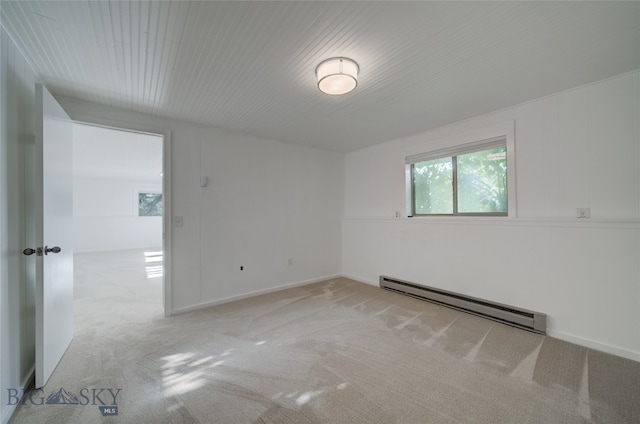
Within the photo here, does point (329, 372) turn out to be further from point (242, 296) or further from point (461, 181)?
point (461, 181)

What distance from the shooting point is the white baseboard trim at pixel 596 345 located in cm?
200

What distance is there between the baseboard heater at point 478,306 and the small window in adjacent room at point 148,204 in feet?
30.2

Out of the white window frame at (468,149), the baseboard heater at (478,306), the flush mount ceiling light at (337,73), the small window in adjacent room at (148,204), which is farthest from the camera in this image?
the small window in adjacent room at (148,204)

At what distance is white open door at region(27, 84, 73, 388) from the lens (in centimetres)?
171

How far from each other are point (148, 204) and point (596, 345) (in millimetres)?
11371

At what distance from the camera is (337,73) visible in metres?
1.84

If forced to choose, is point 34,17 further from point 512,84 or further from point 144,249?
point 144,249

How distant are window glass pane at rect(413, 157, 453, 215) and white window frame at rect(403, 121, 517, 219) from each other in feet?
0.31

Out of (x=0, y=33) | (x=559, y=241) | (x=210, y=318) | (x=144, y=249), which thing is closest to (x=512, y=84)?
(x=559, y=241)

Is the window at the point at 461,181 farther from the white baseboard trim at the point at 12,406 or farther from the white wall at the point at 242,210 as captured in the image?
the white baseboard trim at the point at 12,406

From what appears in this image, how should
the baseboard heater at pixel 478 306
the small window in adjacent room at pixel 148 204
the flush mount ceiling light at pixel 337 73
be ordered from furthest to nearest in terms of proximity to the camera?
the small window in adjacent room at pixel 148 204 < the baseboard heater at pixel 478 306 < the flush mount ceiling light at pixel 337 73

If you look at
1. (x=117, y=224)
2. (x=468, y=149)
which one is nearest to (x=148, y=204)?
(x=117, y=224)

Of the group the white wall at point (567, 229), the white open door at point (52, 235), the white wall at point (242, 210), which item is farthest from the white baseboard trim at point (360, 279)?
the white open door at point (52, 235)

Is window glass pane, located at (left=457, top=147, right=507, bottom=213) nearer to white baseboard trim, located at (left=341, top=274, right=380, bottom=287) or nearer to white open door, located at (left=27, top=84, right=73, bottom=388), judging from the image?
white baseboard trim, located at (left=341, top=274, right=380, bottom=287)
